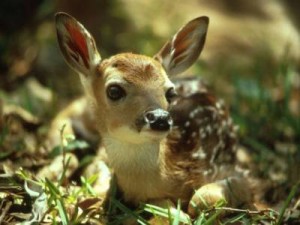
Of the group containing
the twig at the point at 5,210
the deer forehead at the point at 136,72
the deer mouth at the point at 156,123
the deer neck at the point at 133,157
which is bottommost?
the twig at the point at 5,210

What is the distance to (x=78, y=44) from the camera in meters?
4.74

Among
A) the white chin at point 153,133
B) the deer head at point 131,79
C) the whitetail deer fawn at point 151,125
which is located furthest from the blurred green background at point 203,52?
the white chin at point 153,133

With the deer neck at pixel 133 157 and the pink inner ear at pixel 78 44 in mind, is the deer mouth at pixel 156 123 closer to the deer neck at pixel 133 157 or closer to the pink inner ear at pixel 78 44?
the deer neck at pixel 133 157

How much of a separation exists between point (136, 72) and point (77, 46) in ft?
1.87

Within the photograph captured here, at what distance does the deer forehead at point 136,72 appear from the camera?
14.4 ft

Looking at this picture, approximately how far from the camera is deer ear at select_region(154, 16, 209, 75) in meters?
4.86

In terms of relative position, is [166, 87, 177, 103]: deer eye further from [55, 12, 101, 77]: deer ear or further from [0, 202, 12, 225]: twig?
[0, 202, 12, 225]: twig

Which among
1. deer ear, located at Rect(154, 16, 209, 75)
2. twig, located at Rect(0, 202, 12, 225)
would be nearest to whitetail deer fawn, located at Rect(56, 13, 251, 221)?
deer ear, located at Rect(154, 16, 209, 75)

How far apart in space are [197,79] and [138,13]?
9.89 ft

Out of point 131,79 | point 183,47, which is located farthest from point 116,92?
point 183,47

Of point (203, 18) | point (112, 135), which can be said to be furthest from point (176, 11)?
point (112, 135)

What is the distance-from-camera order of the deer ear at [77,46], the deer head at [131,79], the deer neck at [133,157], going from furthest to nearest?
the deer ear at [77,46] < the deer neck at [133,157] < the deer head at [131,79]

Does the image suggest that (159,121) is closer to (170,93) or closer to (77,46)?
(170,93)

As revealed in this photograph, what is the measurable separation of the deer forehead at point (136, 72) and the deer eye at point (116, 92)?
4 cm
